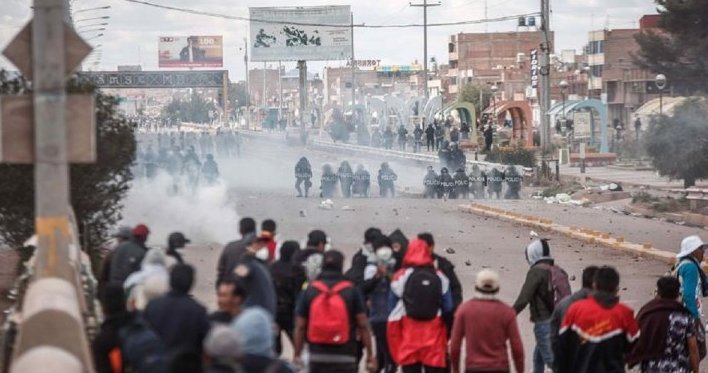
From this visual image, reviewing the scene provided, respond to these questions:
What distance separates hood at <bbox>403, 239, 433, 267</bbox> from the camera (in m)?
11.7

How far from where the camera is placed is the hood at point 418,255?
1166 cm

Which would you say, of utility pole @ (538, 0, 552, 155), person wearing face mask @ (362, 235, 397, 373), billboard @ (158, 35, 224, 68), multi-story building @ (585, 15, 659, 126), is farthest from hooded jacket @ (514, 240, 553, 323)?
billboard @ (158, 35, 224, 68)

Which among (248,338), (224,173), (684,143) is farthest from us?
(224,173)

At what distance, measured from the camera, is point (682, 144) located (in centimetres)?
4288

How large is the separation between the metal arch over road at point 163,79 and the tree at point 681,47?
39186mm

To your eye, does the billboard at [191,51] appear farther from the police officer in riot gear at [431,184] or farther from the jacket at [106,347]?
the jacket at [106,347]

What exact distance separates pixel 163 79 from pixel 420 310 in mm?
91181

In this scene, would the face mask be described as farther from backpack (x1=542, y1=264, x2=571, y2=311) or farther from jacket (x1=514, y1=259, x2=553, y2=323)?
backpack (x1=542, y1=264, x2=571, y2=311)

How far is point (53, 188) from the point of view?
991 centimetres

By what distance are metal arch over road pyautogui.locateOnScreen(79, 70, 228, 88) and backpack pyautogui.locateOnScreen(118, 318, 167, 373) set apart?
297ft

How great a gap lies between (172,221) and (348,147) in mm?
45966

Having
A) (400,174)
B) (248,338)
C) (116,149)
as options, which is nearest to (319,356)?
(248,338)

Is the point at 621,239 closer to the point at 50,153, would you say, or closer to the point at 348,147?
the point at 50,153

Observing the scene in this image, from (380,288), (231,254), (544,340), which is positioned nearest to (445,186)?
(544,340)
